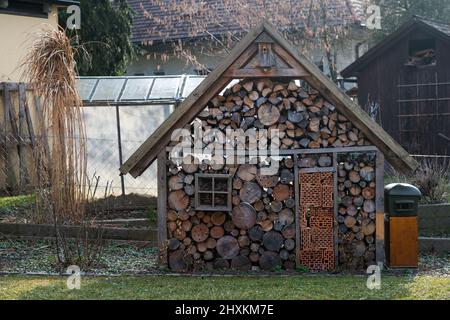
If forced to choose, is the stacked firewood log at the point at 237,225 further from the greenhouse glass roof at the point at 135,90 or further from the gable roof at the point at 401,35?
the gable roof at the point at 401,35

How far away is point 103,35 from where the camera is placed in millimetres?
21062

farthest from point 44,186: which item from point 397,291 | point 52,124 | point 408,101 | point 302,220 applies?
point 408,101

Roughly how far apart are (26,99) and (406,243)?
8.95 metres

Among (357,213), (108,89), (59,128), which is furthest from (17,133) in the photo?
(357,213)

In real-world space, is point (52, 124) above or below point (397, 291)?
above

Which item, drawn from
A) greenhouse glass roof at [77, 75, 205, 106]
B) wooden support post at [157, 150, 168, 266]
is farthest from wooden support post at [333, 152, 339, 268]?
greenhouse glass roof at [77, 75, 205, 106]

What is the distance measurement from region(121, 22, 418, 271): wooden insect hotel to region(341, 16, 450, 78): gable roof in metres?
9.51

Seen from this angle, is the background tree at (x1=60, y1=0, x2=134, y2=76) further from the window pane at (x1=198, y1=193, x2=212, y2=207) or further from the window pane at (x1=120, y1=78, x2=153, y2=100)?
the window pane at (x1=198, y1=193, x2=212, y2=207)

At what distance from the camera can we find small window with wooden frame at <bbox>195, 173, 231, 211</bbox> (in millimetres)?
9875

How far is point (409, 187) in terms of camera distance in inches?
402

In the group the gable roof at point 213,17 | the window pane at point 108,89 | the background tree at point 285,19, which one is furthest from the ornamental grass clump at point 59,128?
the gable roof at point 213,17

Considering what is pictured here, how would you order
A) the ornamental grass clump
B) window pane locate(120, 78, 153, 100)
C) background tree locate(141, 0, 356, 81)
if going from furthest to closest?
background tree locate(141, 0, 356, 81) → window pane locate(120, 78, 153, 100) → the ornamental grass clump

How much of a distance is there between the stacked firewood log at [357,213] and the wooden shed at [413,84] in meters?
8.77
